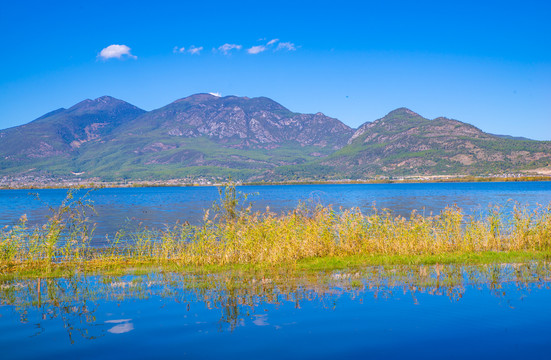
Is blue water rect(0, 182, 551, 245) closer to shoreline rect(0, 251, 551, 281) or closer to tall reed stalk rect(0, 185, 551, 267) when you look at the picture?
tall reed stalk rect(0, 185, 551, 267)

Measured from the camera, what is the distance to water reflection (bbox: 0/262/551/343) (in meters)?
10.6

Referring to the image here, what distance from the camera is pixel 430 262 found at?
16.3 m

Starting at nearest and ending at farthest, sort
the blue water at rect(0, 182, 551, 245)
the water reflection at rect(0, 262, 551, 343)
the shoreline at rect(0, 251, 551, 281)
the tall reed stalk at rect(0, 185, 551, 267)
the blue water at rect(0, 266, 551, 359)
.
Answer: the blue water at rect(0, 266, 551, 359) < the water reflection at rect(0, 262, 551, 343) < the shoreline at rect(0, 251, 551, 281) < the tall reed stalk at rect(0, 185, 551, 267) < the blue water at rect(0, 182, 551, 245)

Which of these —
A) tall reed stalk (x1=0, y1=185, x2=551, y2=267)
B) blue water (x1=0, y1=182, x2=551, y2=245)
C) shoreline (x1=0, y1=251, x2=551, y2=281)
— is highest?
tall reed stalk (x1=0, y1=185, x2=551, y2=267)

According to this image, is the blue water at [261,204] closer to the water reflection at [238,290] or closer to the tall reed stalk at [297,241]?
the tall reed stalk at [297,241]

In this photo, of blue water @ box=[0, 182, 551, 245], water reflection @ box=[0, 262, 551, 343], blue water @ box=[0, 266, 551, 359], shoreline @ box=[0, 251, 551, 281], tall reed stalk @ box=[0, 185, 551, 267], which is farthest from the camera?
blue water @ box=[0, 182, 551, 245]

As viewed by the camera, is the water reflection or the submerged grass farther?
the submerged grass

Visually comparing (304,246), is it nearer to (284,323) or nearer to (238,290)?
(238,290)

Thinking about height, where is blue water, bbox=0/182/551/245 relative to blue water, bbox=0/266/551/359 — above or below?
below

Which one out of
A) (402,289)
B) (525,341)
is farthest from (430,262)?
(525,341)

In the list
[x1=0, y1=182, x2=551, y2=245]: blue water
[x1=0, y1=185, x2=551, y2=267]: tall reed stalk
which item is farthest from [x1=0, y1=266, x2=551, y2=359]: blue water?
[x1=0, y1=182, x2=551, y2=245]: blue water

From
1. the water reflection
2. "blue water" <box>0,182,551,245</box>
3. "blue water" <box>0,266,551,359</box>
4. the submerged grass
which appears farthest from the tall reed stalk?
"blue water" <box>0,266,551,359</box>

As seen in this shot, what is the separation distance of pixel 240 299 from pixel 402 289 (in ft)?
15.2

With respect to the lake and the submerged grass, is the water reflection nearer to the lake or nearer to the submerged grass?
the lake
